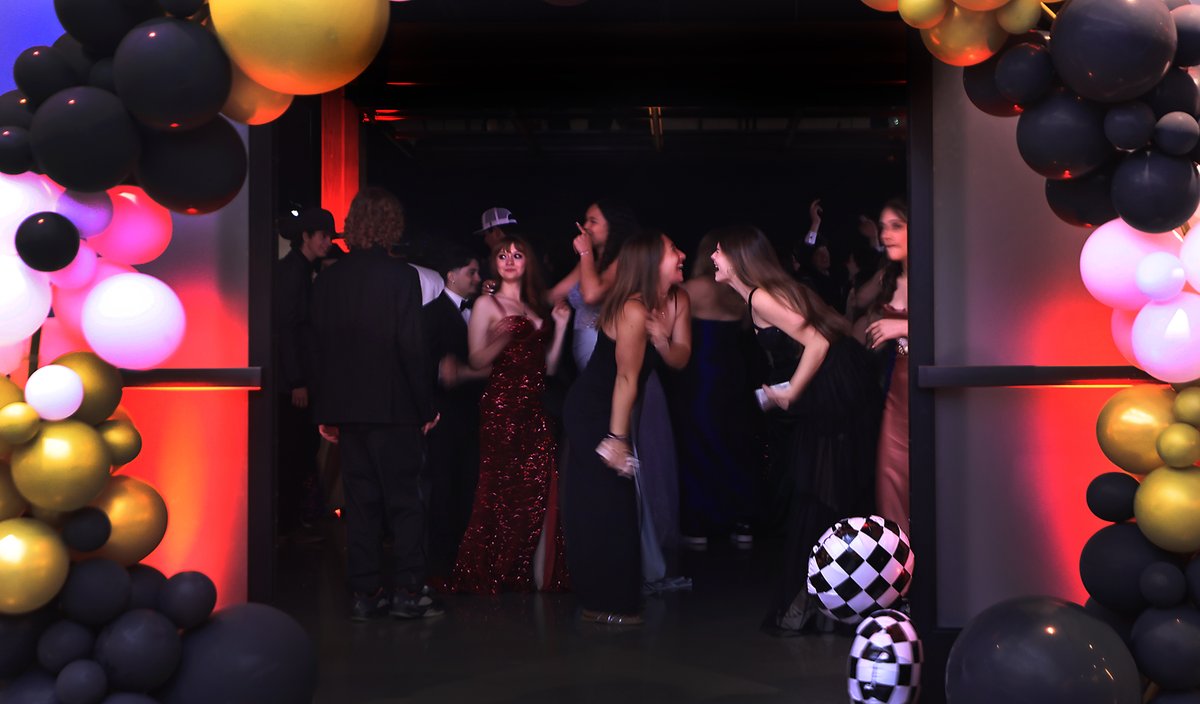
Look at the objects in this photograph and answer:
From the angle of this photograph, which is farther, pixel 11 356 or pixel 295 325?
pixel 295 325

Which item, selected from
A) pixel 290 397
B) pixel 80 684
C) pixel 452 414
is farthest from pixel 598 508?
pixel 290 397

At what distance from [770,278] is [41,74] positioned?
2.63 m

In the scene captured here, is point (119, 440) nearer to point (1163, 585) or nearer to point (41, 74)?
point (41, 74)

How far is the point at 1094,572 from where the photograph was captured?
2957 mm

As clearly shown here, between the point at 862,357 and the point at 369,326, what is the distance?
1.93 meters

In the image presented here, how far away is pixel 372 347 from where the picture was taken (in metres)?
4.64

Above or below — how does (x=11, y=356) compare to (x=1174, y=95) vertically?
below

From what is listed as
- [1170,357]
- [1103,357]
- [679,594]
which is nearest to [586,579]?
[679,594]

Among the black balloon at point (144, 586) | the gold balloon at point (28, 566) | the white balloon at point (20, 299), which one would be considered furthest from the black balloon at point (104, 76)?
the black balloon at point (144, 586)

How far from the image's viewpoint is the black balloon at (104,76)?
8.86 feet

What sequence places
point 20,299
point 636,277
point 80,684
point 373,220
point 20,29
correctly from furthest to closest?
point 373,220 → point 636,277 → point 20,29 → point 20,299 → point 80,684

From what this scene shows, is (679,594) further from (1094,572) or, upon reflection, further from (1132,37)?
(1132,37)

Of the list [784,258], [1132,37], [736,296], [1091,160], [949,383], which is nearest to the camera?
[1132,37]

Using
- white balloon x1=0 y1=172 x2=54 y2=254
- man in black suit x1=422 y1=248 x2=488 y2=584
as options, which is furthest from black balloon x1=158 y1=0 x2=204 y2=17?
man in black suit x1=422 y1=248 x2=488 y2=584
